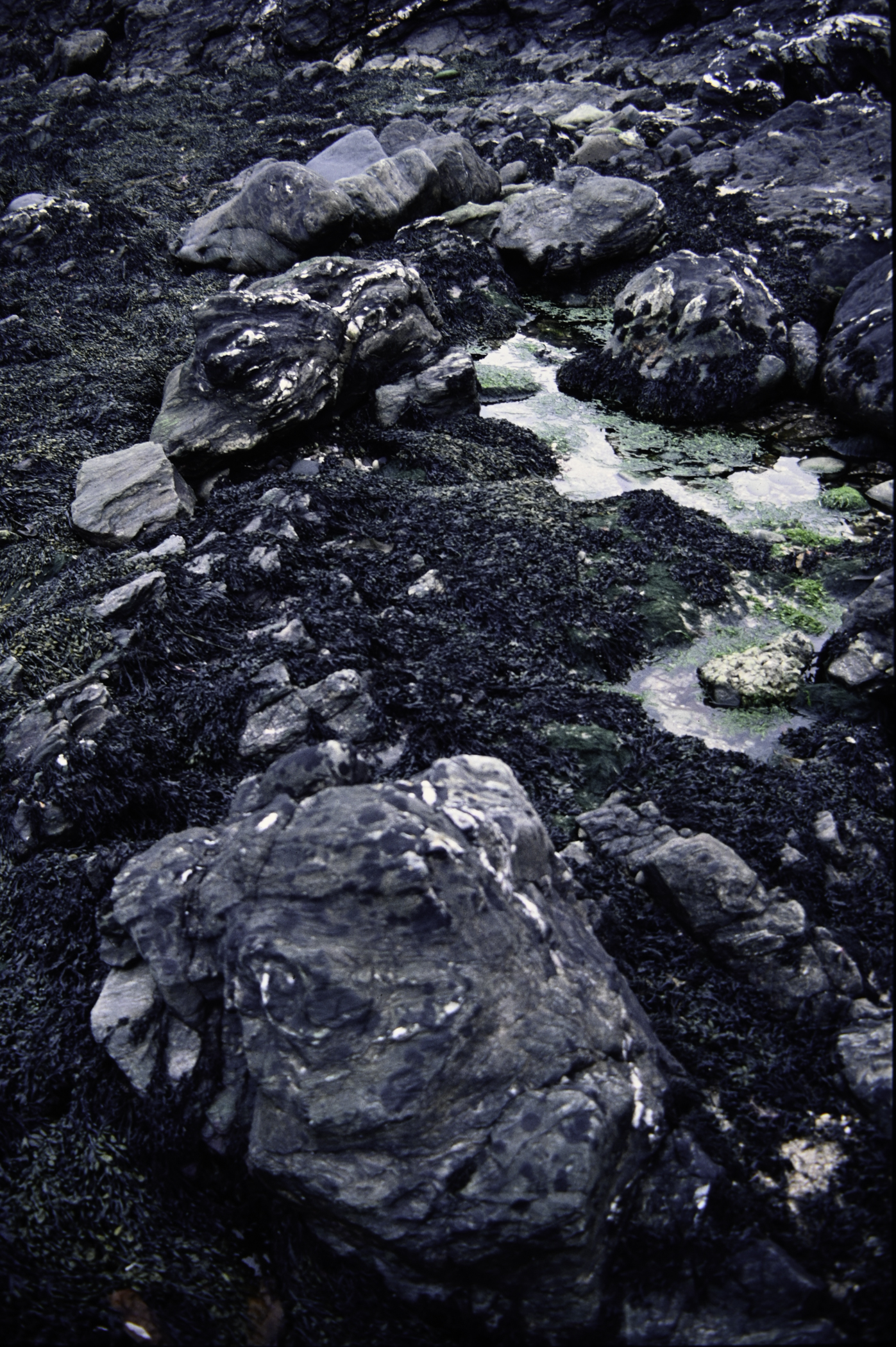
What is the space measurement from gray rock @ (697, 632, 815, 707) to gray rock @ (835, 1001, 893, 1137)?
203 centimetres

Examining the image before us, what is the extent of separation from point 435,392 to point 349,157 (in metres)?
5.68

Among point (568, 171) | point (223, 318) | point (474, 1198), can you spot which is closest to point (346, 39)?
point (568, 171)

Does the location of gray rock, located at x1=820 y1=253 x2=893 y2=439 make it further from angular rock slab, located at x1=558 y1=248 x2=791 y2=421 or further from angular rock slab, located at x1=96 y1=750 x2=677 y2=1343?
angular rock slab, located at x1=96 y1=750 x2=677 y2=1343

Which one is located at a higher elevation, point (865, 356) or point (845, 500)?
point (865, 356)

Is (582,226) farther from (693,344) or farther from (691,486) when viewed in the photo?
(691,486)

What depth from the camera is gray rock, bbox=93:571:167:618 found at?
17.6ft

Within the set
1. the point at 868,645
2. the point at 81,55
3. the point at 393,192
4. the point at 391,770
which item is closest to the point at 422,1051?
the point at 391,770

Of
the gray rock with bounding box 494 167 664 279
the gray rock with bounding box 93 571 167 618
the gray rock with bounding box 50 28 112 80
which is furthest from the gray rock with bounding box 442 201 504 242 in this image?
the gray rock with bounding box 50 28 112 80

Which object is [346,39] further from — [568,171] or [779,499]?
[779,499]

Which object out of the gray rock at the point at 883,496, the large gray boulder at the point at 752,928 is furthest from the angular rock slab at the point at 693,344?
the large gray boulder at the point at 752,928

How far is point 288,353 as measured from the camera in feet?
23.2

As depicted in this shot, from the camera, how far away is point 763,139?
1114 centimetres

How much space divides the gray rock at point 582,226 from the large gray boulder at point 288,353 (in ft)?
8.70

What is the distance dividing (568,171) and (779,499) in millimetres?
6733
